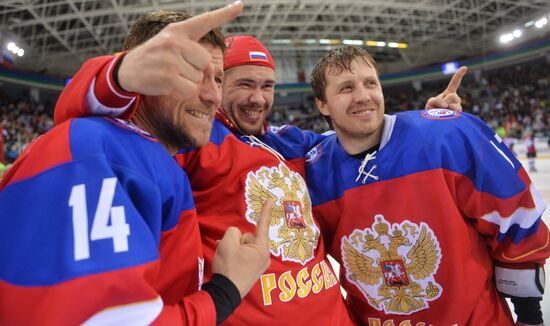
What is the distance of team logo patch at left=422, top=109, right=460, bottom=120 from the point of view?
5.24ft

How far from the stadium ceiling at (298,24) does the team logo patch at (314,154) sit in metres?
12.0

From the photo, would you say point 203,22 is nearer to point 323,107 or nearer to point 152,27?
point 152,27

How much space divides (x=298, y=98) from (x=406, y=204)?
937 inches

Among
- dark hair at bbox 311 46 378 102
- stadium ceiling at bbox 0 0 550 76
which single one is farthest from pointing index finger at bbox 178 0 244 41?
stadium ceiling at bbox 0 0 550 76

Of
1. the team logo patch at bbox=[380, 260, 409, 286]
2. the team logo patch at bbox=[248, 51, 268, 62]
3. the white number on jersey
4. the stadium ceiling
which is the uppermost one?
the stadium ceiling

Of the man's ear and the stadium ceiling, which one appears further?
the stadium ceiling

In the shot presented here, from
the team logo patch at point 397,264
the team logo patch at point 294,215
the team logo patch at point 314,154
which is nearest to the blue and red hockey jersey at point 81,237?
the team logo patch at point 294,215

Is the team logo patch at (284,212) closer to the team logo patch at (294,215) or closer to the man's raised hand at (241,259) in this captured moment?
the team logo patch at (294,215)

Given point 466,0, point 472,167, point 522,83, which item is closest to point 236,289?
point 472,167

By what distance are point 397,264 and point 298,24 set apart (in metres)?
16.2

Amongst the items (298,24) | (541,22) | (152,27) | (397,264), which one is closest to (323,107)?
(397,264)

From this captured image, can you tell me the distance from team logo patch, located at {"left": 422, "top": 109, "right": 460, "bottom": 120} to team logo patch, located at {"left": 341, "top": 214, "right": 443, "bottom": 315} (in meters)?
0.47

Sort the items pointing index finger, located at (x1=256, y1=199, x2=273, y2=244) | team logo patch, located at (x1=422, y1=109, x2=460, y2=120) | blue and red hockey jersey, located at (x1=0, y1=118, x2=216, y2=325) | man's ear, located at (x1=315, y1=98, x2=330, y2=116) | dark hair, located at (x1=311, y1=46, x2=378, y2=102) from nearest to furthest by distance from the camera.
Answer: blue and red hockey jersey, located at (x1=0, y1=118, x2=216, y2=325), pointing index finger, located at (x1=256, y1=199, x2=273, y2=244), team logo patch, located at (x1=422, y1=109, x2=460, y2=120), dark hair, located at (x1=311, y1=46, x2=378, y2=102), man's ear, located at (x1=315, y1=98, x2=330, y2=116)

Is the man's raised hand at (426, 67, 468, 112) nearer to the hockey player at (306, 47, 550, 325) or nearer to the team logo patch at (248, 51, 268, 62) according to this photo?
the hockey player at (306, 47, 550, 325)
